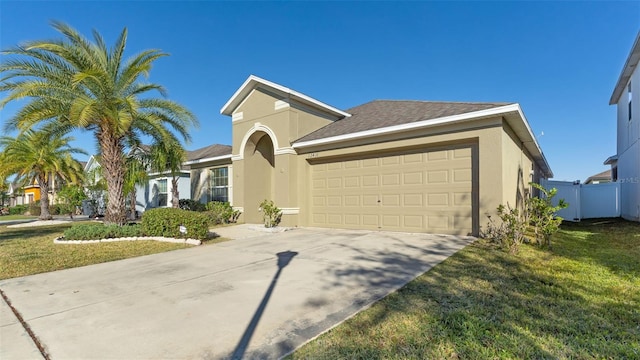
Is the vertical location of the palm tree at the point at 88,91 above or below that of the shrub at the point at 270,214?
above

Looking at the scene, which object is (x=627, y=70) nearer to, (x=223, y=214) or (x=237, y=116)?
(x=237, y=116)

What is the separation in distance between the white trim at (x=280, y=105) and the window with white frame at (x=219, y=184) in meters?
5.43

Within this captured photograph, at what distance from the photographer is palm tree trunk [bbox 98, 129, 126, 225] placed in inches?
426

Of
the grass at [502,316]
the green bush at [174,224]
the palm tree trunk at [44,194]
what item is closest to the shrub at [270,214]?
the green bush at [174,224]

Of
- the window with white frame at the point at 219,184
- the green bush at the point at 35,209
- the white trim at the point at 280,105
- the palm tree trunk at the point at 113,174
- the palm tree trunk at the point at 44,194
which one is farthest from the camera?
the green bush at the point at 35,209

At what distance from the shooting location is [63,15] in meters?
10.3

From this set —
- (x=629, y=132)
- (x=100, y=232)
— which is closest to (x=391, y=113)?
(x=100, y=232)

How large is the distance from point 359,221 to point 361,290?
703 centimetres

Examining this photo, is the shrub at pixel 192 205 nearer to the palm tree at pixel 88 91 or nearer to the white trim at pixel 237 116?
the white trim at pixel 237 116

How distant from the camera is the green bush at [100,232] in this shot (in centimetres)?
967

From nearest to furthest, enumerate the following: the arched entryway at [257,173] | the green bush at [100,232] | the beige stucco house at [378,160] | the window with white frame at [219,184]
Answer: the beige stucco house at [378,160] → the green bush at [100,232] → the arched entryway at [257,173] → the window with white frame at [219,184]

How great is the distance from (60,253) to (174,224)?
2.78m

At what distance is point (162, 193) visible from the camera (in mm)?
21109

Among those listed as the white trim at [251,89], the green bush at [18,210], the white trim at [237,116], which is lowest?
the green bush at [18,210]
